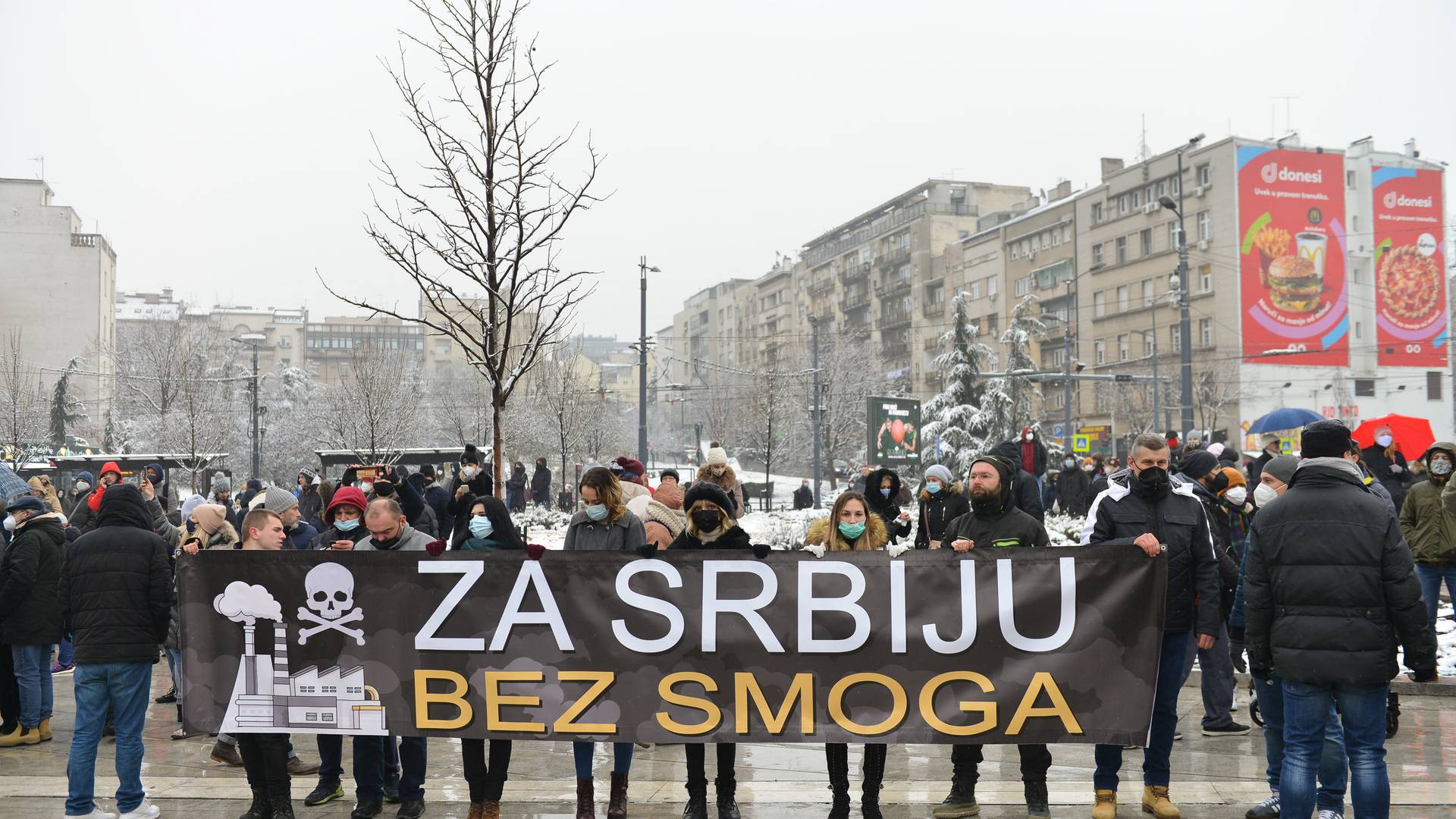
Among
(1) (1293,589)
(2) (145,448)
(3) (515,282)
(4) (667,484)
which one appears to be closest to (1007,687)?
(1) (1293,589)

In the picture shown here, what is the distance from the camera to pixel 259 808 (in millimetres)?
6602

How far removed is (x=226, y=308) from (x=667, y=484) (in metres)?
177

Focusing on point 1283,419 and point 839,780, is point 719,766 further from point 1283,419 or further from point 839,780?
point 1283,419

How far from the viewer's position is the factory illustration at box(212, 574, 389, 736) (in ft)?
21.6

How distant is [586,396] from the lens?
200 feet

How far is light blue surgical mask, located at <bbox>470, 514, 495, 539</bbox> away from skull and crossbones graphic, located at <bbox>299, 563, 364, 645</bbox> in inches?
28.0

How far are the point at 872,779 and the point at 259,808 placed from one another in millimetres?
3335

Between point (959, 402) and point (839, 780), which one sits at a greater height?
point (959, 402)

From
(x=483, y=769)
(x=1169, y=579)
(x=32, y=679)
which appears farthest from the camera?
(x=32, y=679)

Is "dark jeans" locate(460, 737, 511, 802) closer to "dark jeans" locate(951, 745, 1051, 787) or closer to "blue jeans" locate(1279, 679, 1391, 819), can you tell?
"dark jeans" locate(951, 745, 1051, 787)

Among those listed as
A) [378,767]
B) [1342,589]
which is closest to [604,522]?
[378,767]

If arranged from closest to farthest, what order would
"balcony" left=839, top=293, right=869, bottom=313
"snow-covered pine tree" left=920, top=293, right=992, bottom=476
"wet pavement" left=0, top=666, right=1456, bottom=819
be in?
"wet pavement" left=0, top=666, right=1456, bottom=819
"snow-covered pine tree" left=920, top=293, right=992, bottom=476
"balcony" left=839, top=293, right=869, bottom=313

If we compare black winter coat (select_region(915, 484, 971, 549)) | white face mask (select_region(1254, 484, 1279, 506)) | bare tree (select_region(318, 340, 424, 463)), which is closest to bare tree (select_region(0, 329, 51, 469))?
bare tree (select_region(318, 340, 424, 463))

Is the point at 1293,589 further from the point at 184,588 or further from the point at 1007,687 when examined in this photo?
the point at 184,588
